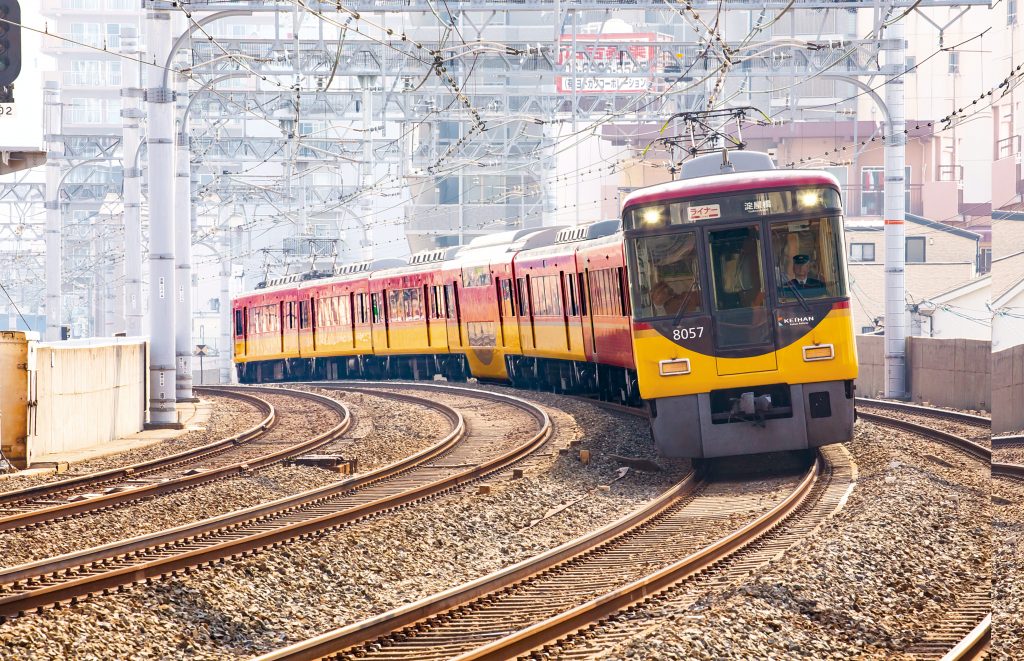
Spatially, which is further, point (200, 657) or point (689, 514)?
point (689, 514)

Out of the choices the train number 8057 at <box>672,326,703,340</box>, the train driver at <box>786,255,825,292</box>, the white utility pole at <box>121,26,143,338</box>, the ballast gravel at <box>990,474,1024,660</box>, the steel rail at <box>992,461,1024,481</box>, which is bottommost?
the ballast gravel at <box>990,474,1024,660</box>

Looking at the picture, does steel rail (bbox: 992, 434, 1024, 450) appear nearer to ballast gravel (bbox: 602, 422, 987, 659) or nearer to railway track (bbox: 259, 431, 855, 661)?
ballast gravel (bbox: 602, 422, 987, 659)

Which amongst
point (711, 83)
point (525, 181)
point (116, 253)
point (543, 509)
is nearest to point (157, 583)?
point (543, 509)

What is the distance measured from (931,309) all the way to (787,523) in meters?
27.5

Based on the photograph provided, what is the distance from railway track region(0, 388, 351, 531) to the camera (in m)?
11.6

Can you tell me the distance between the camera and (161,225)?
20484 millimetres

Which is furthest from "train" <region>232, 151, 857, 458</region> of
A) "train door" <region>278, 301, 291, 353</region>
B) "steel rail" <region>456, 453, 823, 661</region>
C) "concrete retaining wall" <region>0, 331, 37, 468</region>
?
"train door" <region>278, 301, 291, 353</region>

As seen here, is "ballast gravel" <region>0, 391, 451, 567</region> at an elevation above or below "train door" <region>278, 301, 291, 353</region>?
below

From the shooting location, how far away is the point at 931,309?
120 ft

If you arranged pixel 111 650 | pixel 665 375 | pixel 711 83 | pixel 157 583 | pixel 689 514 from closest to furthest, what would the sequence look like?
pixel 111 650, pixel 157 583, pixel 689 514, pixel 665 375, pixel 711 83

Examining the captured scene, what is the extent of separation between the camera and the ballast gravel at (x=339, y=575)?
747 cm

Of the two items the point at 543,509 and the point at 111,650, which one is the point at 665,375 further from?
the point at 111,650

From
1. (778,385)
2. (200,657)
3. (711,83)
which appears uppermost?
(711,83)

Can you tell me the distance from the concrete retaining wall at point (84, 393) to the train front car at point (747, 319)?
736cm
